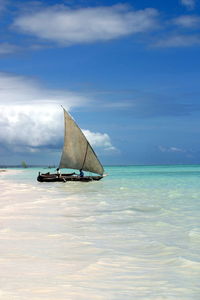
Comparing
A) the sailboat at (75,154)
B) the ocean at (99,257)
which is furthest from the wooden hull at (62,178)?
the ocean at (99,257)

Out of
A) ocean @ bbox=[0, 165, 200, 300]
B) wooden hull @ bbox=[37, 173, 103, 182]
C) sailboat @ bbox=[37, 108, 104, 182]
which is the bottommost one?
wooden hull @ bbox=[37, 173, 103, 182]

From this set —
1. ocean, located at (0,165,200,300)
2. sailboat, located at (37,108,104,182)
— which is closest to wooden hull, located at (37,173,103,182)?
sailboat, located at (37,108,104,182)

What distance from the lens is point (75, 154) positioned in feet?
154

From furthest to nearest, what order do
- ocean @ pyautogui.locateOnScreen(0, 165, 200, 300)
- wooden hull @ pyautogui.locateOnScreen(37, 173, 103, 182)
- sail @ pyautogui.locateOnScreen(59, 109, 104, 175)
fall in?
wooden hull @ pyautogui.locateOnScreen(37, 173, 103, 182) < sail @ pyautogui.locateOnScreen(59, 109, 104, 175) < ocean @ pyautogui.locateOnScreen(0, 165, 200, 300)

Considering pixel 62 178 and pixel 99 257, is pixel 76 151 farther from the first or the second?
pixel 99 257

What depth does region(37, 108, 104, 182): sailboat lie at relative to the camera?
45469mm

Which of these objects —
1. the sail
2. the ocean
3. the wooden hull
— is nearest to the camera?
the ocean

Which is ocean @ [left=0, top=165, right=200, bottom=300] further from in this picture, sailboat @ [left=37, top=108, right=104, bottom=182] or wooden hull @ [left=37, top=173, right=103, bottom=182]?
wooden hull @ [left=37, top=173, right=103, bottom=182]

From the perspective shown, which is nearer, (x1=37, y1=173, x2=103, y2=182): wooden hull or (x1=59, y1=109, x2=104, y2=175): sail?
(x1=59, y1=109, x2=104, y2=175): sail

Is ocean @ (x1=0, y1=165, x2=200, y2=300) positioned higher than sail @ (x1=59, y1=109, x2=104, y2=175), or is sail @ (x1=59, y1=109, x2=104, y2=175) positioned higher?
sail @ (x1=59, y1=109, x2=104, y2=175)

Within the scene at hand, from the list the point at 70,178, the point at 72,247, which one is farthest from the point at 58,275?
the point at 70,178

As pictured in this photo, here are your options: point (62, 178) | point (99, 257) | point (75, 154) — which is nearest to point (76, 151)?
point (75, 154)

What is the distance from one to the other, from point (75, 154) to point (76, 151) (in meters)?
0.42

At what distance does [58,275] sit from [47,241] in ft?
12.1
